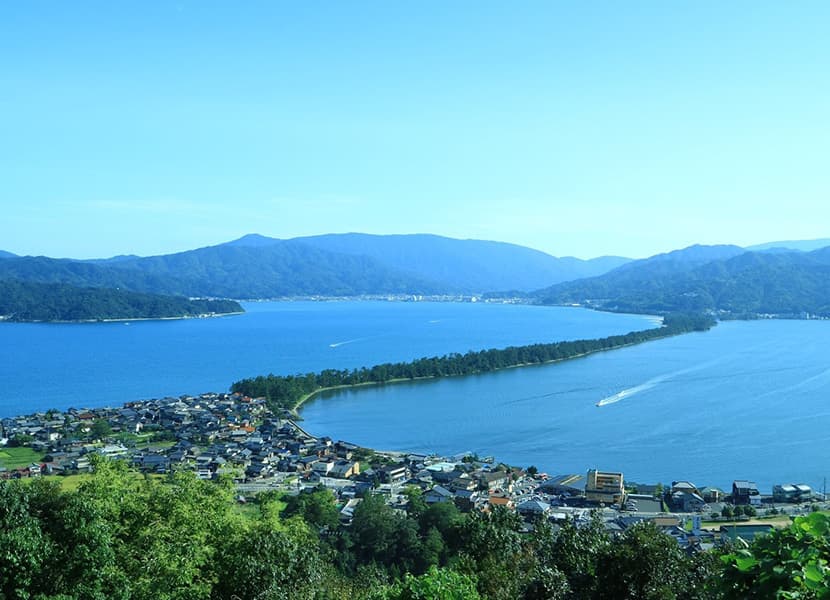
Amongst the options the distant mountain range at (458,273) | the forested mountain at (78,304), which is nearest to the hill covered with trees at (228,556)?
the forested mountain at (78,304)

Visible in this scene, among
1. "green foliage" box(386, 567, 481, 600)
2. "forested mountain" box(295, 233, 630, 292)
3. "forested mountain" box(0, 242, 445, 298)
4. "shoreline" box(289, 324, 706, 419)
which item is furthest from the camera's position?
"forested mountain" box(295, 233, 630, 292)

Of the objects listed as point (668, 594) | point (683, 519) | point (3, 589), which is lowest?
point (683, 519)

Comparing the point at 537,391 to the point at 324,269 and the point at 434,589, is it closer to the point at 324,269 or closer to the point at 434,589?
the point at 434,589

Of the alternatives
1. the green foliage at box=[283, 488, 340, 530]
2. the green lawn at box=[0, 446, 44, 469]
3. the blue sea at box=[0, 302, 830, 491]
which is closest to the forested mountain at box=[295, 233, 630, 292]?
the blue sea at box=[0, 302, 830, 491]

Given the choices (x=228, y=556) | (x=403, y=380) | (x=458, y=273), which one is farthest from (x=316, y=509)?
(x=458, y=273)

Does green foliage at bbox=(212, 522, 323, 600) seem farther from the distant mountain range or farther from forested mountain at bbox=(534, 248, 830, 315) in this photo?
forested mountain at bbox=(534, 248, 830, 315)

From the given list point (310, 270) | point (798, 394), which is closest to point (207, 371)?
point (798, 394)

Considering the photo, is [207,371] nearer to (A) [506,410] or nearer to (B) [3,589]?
(A) [506,410]
